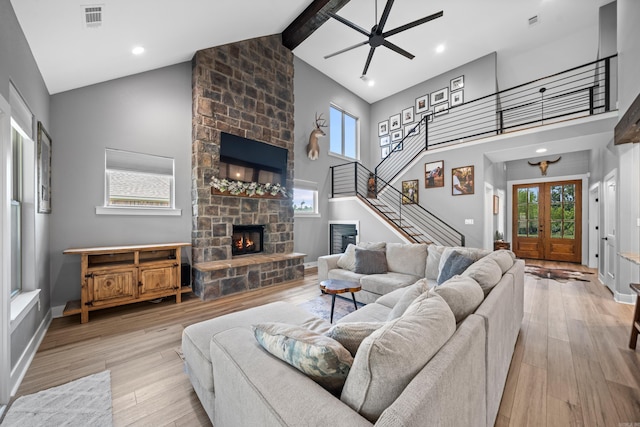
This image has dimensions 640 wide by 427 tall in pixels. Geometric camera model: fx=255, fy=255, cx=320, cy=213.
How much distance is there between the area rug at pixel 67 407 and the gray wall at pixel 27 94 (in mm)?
265

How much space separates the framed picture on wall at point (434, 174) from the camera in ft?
19.4

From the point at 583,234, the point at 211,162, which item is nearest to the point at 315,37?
the point at 211,162

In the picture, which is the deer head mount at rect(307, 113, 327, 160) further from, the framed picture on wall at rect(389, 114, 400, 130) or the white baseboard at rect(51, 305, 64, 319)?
the white baseboard at rect(51, 305, 64, 319)

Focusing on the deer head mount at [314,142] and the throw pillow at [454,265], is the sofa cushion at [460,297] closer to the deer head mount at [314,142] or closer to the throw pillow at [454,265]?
the throw pillow at [454,265]

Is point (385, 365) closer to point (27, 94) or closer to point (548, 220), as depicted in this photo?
point (27, 94)

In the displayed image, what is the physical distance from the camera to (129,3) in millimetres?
2408

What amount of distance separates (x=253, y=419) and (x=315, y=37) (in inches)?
258

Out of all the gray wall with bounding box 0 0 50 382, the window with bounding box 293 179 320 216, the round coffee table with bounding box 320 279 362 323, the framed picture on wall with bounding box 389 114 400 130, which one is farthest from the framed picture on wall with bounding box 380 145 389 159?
the gray wall with bounding box 0 0 50 382

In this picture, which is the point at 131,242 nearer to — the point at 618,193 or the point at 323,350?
the point at 323,350

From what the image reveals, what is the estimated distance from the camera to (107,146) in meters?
3.56

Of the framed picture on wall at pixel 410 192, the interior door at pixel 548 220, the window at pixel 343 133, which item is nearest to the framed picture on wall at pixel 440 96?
the window at pixel 343 133

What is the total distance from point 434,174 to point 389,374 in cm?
598

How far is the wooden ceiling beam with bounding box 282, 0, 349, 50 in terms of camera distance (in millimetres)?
4302

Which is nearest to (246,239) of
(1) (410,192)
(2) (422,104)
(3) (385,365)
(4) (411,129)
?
(1) (410,192)
